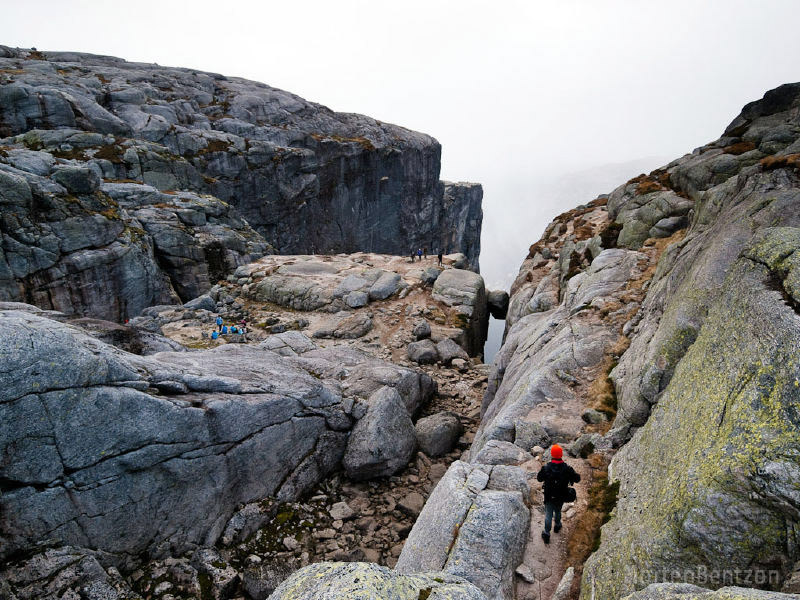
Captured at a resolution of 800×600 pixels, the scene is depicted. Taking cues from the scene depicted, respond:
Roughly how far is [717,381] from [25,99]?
88593 mm

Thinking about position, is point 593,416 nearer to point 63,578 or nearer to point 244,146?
A: point 63,578

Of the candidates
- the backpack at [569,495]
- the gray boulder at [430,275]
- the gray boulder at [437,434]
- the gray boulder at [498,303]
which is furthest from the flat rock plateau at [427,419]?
the gray boulder at [498,303]

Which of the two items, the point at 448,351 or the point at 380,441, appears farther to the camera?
the point at 448,351

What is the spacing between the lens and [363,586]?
19.4 ft

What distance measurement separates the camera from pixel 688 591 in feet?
19.1

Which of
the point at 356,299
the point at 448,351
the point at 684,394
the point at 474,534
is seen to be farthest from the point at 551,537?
the point at 356,299

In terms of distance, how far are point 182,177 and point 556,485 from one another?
239 feet

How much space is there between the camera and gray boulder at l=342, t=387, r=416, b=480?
57.2 ft

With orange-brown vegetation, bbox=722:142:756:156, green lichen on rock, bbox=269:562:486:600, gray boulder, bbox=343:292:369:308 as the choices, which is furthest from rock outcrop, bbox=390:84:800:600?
gray boulder, bbox=343:292:369:308

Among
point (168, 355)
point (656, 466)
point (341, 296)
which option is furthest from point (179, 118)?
point (656, 466)

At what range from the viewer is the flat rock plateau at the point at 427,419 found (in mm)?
7148

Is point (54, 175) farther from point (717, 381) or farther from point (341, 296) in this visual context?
→ point (717, 381)

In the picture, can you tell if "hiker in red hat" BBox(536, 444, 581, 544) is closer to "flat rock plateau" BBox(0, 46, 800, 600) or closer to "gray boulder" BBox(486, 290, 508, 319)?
"flat rock plateau" BBox(0, 46, 800, 600)

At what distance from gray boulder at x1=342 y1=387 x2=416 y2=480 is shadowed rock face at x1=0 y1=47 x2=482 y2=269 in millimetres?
57650
